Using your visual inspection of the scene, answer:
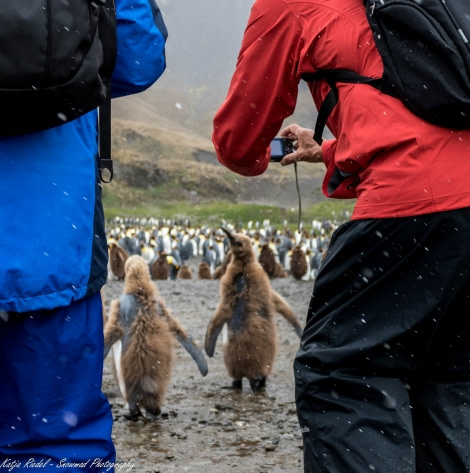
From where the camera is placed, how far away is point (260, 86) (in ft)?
5.53

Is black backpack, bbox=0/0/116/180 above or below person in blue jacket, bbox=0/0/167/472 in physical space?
above

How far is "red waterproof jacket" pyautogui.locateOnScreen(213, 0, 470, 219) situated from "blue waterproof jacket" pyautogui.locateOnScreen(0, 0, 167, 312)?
15.3 inches

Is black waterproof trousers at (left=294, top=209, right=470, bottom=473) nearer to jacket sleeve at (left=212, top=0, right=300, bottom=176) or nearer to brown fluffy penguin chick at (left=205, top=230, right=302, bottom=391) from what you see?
jacket sleeve at (left=212, top=0, right=300, bottom=176)

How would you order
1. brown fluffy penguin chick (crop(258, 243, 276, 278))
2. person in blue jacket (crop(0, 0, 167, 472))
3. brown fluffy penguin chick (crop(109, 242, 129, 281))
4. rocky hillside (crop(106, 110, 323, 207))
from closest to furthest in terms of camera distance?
person in blue jacket (crop(0, 0, 167, 472)), brown fluffy penguin chick (crop(258, 243, 276, 278)), brown fluffy penguin chick (crop(109, 242, 129, 281)), rocky hillside (crop(106, 110, 323, 207))

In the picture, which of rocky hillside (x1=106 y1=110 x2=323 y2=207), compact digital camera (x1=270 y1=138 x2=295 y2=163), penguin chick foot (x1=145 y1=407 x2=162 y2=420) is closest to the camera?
compact digital camera (x1=270 y1=138 x2=295 y2=163)

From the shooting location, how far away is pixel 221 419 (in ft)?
13.3

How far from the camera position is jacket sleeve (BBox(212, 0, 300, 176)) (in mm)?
1622

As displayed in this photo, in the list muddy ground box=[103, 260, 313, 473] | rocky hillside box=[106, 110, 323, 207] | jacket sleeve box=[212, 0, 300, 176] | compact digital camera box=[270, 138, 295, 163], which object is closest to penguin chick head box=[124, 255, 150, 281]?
muddy ground box=[103, 260, 313, 473]

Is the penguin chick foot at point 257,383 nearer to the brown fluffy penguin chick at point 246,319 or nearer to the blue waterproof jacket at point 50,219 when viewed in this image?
the brown fluffy penguin chick at point 246,319

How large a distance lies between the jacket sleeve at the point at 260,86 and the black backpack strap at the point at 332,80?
0.23ft

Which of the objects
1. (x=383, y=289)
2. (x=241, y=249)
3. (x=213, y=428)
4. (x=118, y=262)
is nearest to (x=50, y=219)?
(x=383, y=289)

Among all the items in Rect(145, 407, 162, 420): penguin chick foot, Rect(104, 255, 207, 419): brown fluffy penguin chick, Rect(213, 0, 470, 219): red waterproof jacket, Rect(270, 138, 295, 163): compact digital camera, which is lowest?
Rect(145, 407, 162, 420): penguin chick foot

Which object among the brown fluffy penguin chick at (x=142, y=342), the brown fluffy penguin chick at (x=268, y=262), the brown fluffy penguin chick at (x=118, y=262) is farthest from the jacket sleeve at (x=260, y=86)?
the brown fluffy penguin chick at (x=118, y=262)

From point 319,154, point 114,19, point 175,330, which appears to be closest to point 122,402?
point 175,330
